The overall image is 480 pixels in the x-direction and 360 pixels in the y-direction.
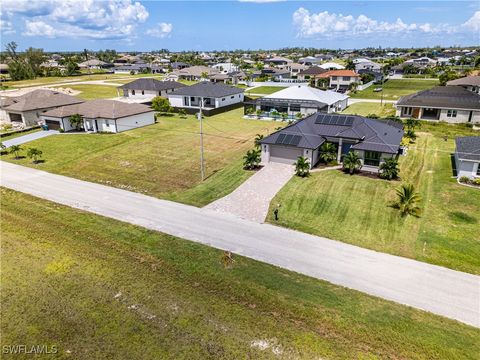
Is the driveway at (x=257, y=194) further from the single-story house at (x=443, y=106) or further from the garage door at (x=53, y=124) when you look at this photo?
the garage door at (x=53, y=124)

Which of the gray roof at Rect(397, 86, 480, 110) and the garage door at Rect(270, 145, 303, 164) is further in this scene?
the gray roof at Rect(397, 86, 480, 110)

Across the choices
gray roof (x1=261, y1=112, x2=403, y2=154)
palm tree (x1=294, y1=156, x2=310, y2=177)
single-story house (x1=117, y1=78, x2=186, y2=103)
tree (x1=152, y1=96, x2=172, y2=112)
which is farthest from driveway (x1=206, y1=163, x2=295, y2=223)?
single-story house (x1=117, y1=78, x2=186, y2=103)

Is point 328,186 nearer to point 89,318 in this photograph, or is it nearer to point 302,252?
point 302,252

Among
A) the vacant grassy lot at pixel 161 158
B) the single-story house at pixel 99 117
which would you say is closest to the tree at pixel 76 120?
the single-story house at pixel 99 117

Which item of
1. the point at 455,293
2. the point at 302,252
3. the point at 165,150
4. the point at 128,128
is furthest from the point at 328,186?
A: the point at 128,128

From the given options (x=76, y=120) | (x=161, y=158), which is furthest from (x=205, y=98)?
(x=161, y=158)

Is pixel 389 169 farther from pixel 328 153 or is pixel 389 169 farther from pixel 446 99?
pixel 446 99

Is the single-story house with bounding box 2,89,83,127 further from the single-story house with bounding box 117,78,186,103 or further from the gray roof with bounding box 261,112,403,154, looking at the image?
the gray roof with bounding box 261,112,403,154
